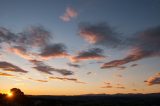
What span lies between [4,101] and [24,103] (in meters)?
8.36

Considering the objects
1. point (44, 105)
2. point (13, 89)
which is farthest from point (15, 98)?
point (44, 105)

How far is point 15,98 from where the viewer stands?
272ft

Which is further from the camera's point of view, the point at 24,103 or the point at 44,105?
the point at 44,105

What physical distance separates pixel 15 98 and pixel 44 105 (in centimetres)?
4411

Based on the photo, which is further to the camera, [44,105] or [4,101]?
[44,105]

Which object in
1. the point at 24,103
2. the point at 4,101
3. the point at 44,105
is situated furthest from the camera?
the point at 44,105

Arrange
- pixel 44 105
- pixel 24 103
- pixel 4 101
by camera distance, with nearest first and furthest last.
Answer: pixel 4 101 < pixel 24 103 < pixel 44 105

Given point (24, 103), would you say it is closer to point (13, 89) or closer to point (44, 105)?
point (13, 89)

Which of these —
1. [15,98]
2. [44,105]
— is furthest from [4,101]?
[44,105]

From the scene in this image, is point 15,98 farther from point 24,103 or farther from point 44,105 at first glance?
point 44,105

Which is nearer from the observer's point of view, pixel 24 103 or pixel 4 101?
pixel 4 101

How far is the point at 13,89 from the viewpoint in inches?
3285

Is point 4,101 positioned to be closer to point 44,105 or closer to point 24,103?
point 24,103

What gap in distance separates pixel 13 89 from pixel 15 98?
312 cm
